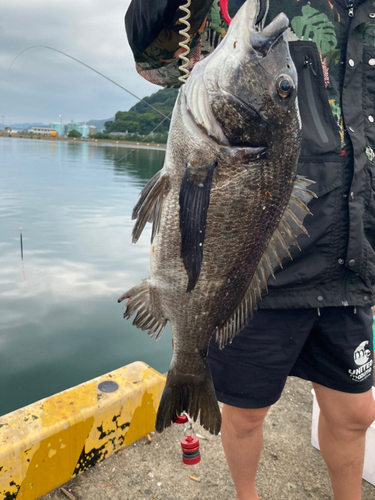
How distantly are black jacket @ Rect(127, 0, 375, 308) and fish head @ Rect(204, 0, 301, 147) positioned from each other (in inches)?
11.7

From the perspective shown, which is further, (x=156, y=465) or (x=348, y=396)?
(x=156, y=465)

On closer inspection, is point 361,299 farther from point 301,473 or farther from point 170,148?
point 301,473

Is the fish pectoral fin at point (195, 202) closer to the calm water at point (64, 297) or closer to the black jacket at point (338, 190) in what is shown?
the black jacket at point (338, 190)

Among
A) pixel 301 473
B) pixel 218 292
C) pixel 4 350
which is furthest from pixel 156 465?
pixel 4 350

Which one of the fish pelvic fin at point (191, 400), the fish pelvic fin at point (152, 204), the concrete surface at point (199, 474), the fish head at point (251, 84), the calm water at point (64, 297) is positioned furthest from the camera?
the calm water at point (64, 297)

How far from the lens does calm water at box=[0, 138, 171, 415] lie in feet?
14.9

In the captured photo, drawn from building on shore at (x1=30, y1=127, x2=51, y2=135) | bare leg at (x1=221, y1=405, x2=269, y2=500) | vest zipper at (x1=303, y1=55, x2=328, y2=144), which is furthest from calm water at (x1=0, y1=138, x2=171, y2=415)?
building on shore at (x1=30, y1=127, x2=51, y2=135)

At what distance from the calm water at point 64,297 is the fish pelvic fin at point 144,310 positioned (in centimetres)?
292

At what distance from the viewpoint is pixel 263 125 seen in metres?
1.31

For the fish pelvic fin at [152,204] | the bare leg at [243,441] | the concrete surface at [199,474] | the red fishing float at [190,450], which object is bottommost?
the concrete surface at [199,474]

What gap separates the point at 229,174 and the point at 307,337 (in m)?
0.90

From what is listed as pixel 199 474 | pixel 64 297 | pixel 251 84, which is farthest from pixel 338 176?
pixel 64 297

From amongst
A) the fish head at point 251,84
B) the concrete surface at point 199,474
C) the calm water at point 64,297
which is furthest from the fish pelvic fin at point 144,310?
the calm water at point 64,297

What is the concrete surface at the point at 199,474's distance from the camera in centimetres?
216
